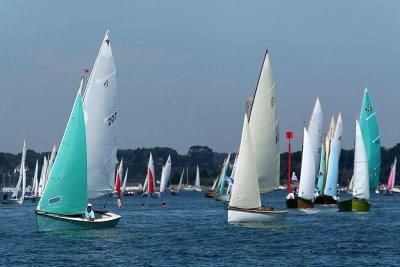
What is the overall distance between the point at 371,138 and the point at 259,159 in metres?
29.3

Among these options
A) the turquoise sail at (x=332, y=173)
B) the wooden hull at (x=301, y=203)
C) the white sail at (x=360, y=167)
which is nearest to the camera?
the white sail at (x=360, y=167)

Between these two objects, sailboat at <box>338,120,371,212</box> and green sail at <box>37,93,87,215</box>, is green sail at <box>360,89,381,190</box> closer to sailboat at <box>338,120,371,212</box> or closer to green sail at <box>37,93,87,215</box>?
sailboat at <box>338,120,371,212</box>

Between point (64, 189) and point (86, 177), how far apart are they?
1583 millimetres

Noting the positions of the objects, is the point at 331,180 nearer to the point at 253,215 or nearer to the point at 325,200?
the point at 325,200

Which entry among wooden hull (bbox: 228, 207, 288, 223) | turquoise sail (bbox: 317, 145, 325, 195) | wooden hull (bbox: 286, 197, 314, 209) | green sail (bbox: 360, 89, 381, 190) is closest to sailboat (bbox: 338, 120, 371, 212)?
green sail (bbox: 360, 89, 381, 190)

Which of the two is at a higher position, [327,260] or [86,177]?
[86,177]

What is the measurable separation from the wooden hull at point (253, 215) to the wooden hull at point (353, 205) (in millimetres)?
24256

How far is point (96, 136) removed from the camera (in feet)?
186

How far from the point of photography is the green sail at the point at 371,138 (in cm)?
9356

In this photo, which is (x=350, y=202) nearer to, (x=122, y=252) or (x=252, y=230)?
(x=252, y=230)

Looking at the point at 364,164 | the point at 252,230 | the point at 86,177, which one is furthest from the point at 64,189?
the point at 364,164

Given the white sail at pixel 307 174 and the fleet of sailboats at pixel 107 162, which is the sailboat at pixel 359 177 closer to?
the fleet of sailboats at pixel 107 162

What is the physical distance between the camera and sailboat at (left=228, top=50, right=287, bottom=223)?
210ft

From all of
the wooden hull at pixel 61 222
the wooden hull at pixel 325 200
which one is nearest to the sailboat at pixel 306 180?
the wooden hull at pixel 325 200
